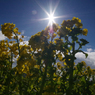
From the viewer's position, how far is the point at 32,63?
3.81 meters

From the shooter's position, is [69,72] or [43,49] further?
[69,72]

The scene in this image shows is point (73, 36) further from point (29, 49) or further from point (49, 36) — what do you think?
point (29, 49)

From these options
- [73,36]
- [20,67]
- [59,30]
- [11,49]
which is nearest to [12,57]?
[11,49]

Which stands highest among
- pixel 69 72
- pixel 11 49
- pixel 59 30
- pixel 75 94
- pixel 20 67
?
pixel 59 30

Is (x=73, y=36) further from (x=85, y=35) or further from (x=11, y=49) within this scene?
(x=11, y=49)

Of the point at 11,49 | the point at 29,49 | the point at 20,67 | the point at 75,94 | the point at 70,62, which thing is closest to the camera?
the point at 20,67

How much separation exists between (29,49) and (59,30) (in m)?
2.00

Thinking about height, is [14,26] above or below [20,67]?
above

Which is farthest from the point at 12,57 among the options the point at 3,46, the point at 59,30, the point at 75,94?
the point at 75,94

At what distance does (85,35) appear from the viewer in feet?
17.1

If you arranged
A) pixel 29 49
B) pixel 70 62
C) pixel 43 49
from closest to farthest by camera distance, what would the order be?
pixel 43 49 < pixel 29 49 < pixel 70 62

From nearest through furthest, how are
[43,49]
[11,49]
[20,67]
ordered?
[20,67] < [43,49] < [11,49]

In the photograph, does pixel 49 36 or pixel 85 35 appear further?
pixel 85 35

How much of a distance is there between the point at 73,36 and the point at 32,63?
269cm
